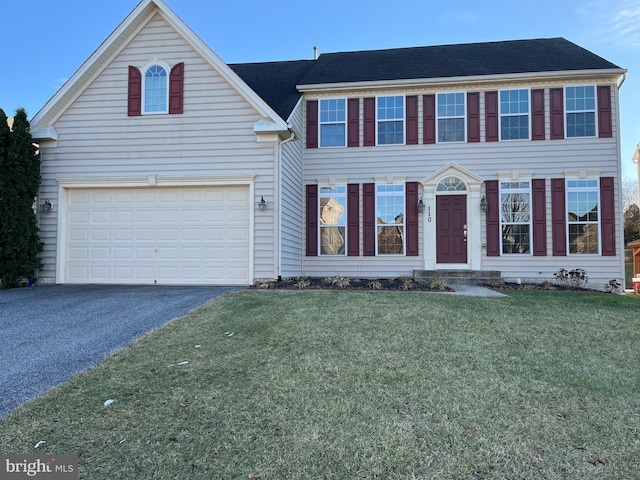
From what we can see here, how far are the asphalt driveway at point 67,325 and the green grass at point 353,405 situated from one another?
31 cm

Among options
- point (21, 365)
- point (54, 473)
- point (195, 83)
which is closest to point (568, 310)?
point (54, 473)

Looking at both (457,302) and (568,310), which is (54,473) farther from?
(568,310)

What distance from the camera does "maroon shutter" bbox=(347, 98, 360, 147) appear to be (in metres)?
11.0

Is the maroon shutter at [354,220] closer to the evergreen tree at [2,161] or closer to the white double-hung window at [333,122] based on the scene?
the white double-hung window at [333,122]

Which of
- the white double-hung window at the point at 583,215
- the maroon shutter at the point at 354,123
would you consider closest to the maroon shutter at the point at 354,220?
the maroon shutter at the point at 354,123

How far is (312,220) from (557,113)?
6977 mm

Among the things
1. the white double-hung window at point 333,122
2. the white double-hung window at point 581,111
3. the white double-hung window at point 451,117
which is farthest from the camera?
Result: the white double-hung window at point 333,122

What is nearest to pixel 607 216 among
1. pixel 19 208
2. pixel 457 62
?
pixel 457 62

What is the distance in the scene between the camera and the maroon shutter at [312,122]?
438 inches

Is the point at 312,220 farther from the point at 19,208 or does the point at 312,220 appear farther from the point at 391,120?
the point at 19,208

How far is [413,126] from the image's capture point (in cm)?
1074

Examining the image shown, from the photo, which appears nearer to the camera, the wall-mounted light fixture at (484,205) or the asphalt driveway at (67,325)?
the asphalt driveway at (67,325)

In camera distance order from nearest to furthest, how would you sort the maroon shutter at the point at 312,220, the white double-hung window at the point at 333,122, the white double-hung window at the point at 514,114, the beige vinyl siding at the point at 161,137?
the beige vinyl siding at the point at 161,137
the white double-hung window at the point at 514,114
the maroon shutter at the point at 312,220
the white double-hung window at the point at 333,122

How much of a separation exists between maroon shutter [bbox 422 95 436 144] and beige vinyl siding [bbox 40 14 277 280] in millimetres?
4455
